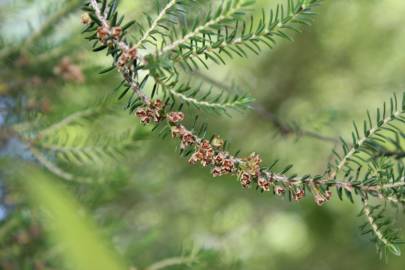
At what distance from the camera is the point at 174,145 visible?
2230mm

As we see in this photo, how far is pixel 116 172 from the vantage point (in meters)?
1.33

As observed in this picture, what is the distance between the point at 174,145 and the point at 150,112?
1.57 metres

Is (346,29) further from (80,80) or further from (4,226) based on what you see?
(4,226)

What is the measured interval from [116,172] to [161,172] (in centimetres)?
79

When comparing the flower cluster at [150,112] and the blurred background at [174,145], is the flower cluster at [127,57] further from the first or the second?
the blurred background at [174,145]

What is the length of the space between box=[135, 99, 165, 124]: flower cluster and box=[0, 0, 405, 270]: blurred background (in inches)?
24.7

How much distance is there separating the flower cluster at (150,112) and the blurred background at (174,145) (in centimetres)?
63

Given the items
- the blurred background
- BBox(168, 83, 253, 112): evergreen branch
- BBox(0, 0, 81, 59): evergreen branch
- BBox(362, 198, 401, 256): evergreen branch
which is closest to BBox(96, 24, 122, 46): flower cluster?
BBox(168, 83, 253, 112): evergreen branch

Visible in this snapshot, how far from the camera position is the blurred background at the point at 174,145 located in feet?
4.39

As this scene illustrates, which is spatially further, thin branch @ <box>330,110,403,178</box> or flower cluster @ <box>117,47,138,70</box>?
thin branch @ <box>330,110,403,178</box>

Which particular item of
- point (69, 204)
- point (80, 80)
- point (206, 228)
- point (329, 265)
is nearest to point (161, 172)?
point (206, 228)

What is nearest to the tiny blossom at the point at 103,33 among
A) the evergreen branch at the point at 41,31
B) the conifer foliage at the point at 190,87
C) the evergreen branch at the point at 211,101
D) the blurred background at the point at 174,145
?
the conifer foliage at the point at 190,87

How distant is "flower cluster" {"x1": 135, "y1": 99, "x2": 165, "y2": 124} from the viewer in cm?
66

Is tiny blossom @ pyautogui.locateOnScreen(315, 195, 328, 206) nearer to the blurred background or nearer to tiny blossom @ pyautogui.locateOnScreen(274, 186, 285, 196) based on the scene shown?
tiny blossom @ pyautogui.locateOnScreen(274, 186, 285, 196)
